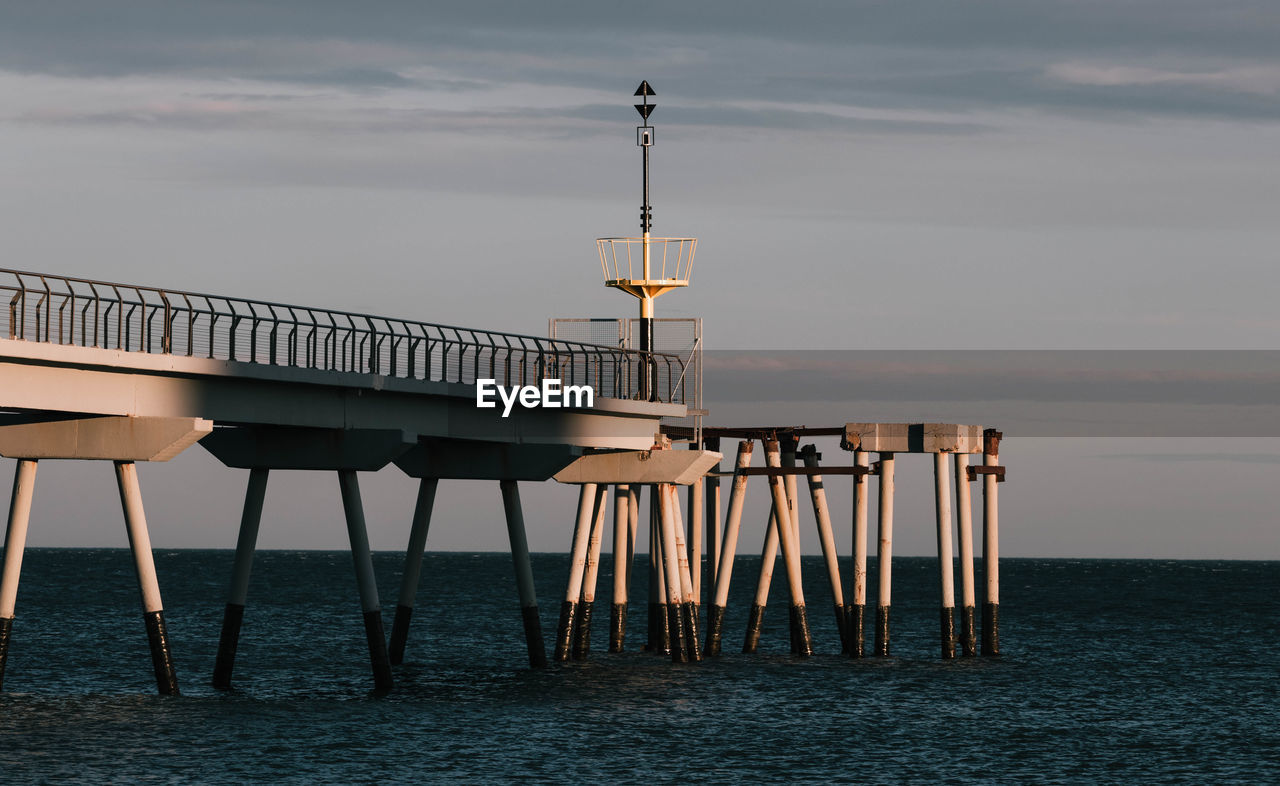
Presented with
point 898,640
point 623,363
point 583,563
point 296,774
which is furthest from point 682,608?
point 898,640

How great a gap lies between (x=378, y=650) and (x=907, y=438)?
56.3 ft

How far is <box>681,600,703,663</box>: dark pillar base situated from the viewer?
53500mm

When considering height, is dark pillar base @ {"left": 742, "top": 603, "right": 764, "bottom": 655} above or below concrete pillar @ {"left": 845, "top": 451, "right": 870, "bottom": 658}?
below

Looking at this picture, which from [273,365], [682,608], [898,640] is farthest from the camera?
[898,640]

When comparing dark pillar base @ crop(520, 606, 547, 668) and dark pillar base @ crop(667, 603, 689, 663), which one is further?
dark pillar base @ crop(667, 603, 689, 663)

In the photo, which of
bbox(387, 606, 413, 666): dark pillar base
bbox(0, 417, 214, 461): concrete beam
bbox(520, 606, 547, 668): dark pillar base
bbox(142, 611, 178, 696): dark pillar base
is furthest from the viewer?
bbox(387, 606, 413, 666): dark pillar base

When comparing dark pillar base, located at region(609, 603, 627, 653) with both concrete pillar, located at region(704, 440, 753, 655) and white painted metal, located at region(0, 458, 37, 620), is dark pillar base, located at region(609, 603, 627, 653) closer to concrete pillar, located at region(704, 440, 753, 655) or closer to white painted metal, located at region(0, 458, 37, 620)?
concrete pillar, located at region(704, 440, 753, 655)

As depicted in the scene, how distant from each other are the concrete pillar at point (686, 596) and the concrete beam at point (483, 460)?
12.9 ft

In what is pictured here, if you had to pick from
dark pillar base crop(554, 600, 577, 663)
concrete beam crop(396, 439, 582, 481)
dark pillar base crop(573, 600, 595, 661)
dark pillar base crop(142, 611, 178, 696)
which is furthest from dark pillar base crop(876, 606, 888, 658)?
dark pillar base crop(142, 611, 178, 696)

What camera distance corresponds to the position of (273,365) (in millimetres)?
41594

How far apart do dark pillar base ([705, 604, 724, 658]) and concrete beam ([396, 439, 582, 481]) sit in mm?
7720

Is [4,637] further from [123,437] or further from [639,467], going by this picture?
[639,467]

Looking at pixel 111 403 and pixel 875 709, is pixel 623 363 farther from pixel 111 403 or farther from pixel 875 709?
pixel 111 403

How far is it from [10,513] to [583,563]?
19067 millimetres
